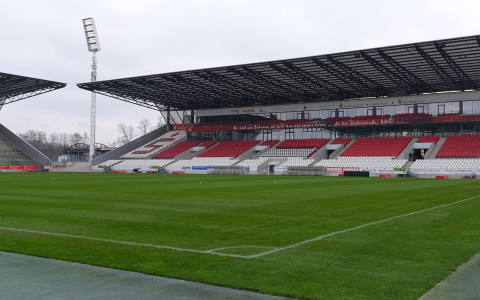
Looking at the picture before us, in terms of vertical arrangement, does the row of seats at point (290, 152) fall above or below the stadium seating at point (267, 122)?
below

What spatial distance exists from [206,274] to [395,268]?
115 inches

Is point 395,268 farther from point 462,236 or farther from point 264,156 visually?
point 264,156

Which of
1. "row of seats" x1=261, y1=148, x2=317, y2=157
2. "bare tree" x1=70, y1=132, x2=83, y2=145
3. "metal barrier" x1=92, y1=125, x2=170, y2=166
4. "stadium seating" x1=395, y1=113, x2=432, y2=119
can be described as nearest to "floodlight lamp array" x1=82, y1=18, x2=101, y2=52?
"metal barrier" x1=92, y1=125, x2=170, y2=166

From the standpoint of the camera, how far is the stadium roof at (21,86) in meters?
57.2

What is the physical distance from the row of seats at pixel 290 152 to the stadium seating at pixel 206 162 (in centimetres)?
582

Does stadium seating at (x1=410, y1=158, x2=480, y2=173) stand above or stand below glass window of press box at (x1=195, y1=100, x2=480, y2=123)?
below

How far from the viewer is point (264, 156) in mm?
63938

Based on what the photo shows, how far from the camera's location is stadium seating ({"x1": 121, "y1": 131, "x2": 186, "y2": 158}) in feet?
240

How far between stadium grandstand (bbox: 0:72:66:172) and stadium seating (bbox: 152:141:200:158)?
58.2ft

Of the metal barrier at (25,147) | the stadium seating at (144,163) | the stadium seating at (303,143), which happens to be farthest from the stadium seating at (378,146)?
the metal barrier at (25,147)

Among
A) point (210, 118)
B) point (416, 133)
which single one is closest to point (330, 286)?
point (416, 133)

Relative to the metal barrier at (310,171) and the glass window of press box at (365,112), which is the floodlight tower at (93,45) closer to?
the glass window of press box at (365,112)

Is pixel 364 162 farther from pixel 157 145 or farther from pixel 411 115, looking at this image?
pixel 157 145

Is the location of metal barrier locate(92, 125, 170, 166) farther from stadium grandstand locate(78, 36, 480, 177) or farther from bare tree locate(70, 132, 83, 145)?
bare tree locate(70, 132, 83, 145)
